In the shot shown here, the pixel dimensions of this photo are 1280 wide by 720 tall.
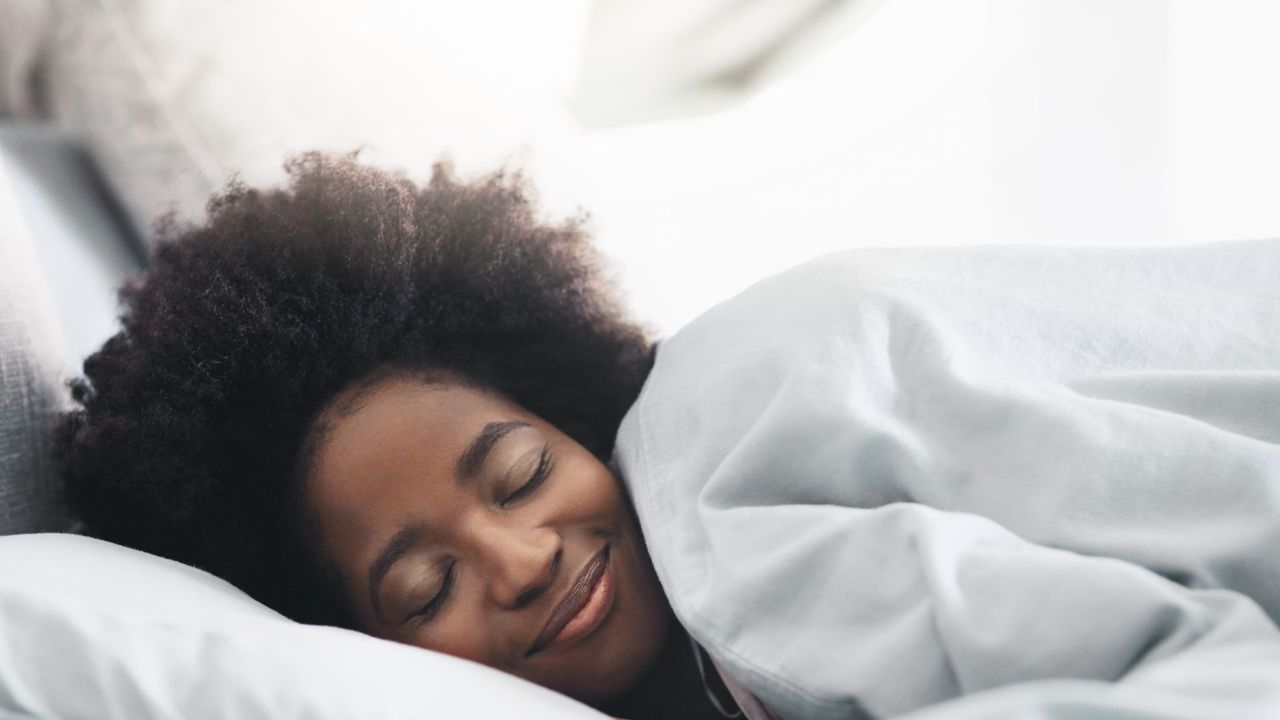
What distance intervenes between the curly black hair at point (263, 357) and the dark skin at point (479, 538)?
0.14 feet

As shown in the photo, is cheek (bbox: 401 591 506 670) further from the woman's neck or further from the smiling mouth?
the woman's neck

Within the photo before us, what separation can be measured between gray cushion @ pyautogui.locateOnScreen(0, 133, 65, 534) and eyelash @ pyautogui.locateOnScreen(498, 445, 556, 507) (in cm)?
34

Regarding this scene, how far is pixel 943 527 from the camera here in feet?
1.58

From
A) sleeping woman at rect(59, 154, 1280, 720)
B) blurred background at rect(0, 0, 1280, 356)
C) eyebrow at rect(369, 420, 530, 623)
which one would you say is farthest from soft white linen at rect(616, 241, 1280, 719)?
blurred background at rect(0, 0, 1280, 356)

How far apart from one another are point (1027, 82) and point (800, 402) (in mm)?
925

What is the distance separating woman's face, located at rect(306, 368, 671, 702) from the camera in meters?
0.64

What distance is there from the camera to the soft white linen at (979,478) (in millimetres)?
424

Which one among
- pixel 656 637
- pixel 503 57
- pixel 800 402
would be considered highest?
pixel 503 57

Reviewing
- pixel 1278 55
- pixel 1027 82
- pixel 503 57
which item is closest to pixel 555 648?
pixel 503 57

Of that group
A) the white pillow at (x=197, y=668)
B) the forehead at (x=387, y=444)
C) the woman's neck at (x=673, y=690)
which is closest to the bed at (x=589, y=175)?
the white pillow at (x=197, y=668)

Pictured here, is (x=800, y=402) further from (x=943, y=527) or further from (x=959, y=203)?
(x=959, y=203)

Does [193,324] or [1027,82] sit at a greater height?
[193,324]

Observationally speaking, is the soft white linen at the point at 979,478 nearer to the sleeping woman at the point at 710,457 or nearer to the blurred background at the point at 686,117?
the sleeping woman at the point at 710,457

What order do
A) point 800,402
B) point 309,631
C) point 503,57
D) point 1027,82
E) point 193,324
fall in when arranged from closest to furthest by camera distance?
point 309,631 → point 800,402 → point 193,324 → point 503,57 → point 1027,82
